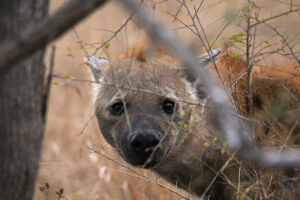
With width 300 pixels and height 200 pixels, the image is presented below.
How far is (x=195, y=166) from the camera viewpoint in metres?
3.15

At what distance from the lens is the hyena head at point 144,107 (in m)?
A: 2.81

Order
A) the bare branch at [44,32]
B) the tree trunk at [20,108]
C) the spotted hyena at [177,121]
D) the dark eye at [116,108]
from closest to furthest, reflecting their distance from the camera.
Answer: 1. the bare branch at [44,32]
2. the tree trunk at [20,108]
3. the spotted hyena at [177,121]
4. the dark eye at [116,108]

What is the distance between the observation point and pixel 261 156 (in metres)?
1.32

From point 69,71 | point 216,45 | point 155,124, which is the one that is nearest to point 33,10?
point 155,124

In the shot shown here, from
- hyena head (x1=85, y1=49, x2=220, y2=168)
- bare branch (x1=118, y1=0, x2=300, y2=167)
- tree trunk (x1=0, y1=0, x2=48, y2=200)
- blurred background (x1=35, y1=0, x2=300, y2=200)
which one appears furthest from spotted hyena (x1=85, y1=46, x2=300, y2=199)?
bare branch (x1=118, y1=0, x2=300, y2=167)

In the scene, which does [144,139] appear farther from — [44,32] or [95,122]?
[44,32]

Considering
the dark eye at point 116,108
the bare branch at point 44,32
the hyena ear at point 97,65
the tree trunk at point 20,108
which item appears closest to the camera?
the bare branch at point 44,32

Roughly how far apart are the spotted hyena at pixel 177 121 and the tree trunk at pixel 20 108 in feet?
3.91

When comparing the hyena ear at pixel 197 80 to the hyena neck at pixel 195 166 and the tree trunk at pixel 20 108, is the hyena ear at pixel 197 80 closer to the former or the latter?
the hyena neck at pixel 195 166

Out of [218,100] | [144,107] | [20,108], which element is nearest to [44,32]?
[20,108]

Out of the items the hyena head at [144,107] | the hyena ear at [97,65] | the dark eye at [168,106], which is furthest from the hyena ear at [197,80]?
the hyena ear at [97,65]

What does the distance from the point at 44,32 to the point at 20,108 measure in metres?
0.37

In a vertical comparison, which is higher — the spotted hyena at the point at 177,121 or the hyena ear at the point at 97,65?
the hyena ear at the point at 97,65

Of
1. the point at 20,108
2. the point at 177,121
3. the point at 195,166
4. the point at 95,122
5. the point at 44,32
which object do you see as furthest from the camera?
the point at 95,122
